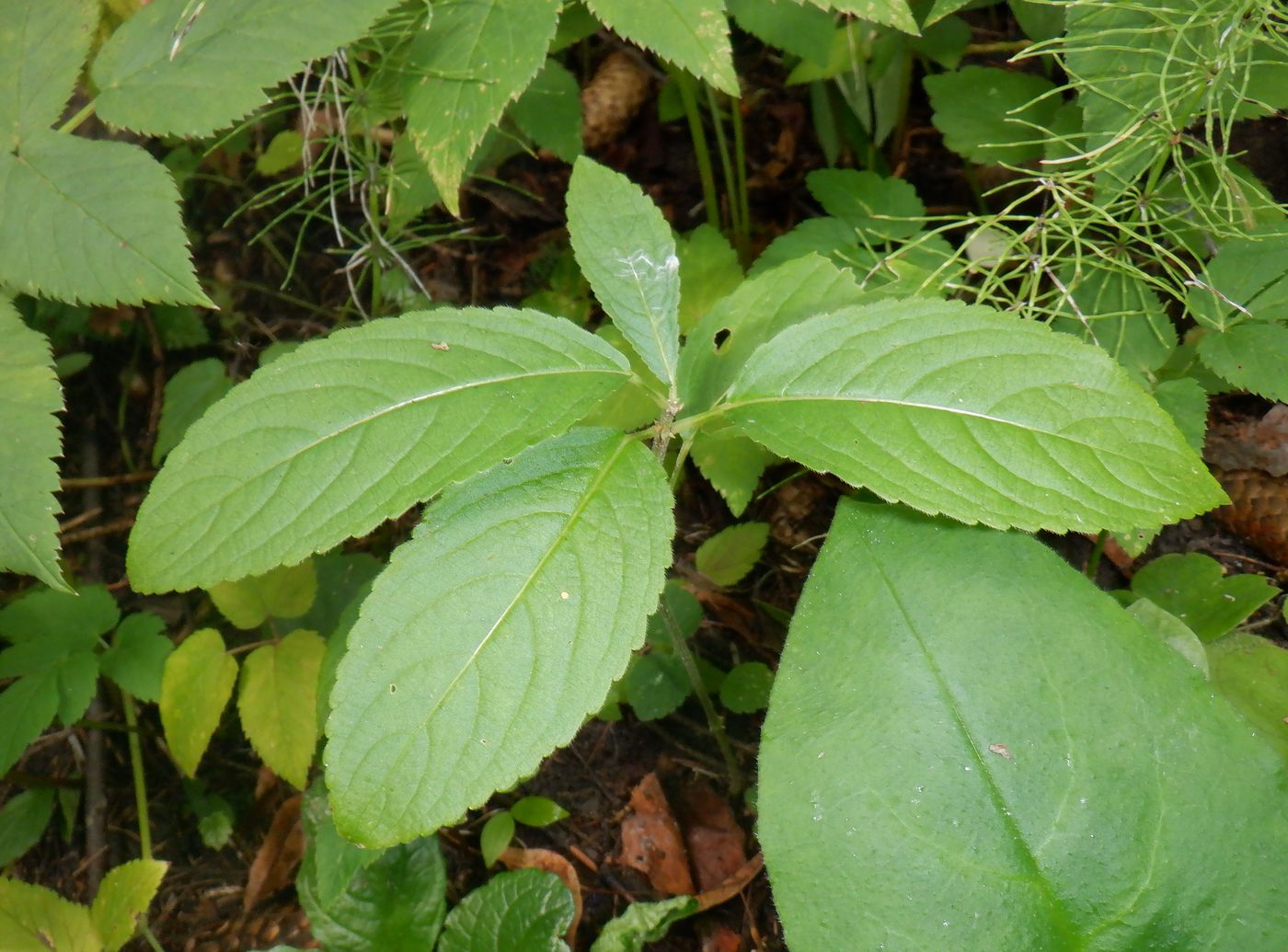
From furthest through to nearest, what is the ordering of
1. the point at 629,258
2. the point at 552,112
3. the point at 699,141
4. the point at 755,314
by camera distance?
the point at 699,141, the point at 552,112, the point at 755,314, the point at 629,258

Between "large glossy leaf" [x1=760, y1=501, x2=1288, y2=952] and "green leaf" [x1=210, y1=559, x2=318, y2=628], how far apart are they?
1175mm

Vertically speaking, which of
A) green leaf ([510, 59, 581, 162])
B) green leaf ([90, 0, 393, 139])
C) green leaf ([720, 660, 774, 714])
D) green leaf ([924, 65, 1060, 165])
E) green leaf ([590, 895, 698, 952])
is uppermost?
green leaf ([90, 0, 393, 139])

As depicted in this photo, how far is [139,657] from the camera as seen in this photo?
1.97 metres

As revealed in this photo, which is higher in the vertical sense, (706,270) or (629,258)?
(629,258)

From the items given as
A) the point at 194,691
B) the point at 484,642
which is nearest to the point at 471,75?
the point at 484,642

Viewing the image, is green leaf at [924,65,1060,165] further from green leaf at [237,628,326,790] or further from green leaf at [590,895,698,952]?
green leaf at [237,628,326,790]

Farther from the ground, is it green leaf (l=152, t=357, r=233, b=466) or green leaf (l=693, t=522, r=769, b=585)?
green leaf (l=152, t=357, r=233, b=466)

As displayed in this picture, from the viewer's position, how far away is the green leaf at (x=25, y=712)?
182 centimetres

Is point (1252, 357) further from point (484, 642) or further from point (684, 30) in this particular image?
point (484, 642)

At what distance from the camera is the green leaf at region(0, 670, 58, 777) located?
1819mm

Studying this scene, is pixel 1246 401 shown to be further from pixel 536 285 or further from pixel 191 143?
pixel 191 143

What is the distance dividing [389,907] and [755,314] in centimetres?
127

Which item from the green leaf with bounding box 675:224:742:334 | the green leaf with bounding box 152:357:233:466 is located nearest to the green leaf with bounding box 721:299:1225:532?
the green leaf with bounding box 675:224:742:334

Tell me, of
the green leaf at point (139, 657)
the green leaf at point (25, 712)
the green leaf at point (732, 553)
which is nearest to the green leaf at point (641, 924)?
the green leaf at point (732, 553)
